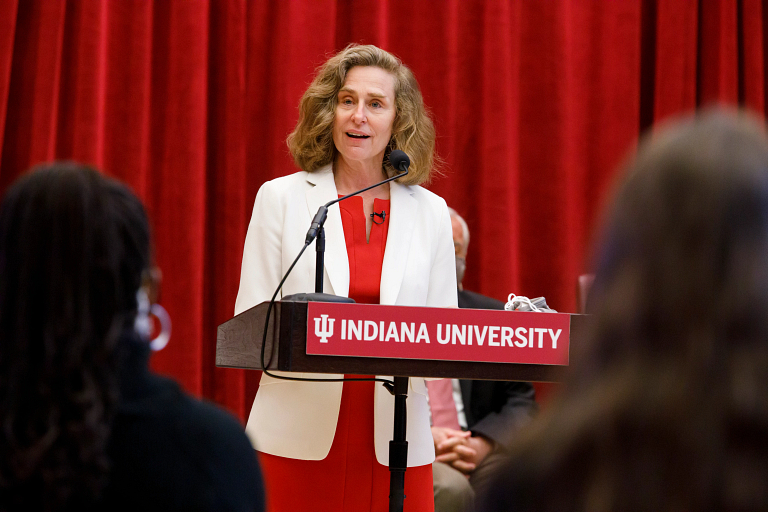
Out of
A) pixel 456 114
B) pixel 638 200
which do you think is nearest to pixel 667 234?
pixel 638 200

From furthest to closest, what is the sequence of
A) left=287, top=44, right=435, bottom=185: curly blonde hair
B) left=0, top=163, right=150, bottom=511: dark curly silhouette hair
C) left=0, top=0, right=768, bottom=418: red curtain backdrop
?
A: left=0, top=0, right=768, bottom=418: red curtain backdrop, left=287, top=44, right=435, bottom=185: curly blonde hair, left=0, top=163, right=150, bottom=511: dark curly silhouette hair

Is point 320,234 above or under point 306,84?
under

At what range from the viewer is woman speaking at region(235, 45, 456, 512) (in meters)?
2.04

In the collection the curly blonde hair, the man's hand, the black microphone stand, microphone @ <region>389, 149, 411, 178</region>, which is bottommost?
the man's hand

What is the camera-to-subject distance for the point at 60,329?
85 centimetres

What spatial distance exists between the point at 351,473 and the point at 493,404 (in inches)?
45.0

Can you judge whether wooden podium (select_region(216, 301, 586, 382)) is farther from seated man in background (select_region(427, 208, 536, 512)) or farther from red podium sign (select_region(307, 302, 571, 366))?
seated man in background (select_region(427, 208, 536, 512))

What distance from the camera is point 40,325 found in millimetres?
861

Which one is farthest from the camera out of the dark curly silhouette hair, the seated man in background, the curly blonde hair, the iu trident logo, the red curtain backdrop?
the red curtain backdrop

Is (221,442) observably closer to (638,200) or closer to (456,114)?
(638,200)

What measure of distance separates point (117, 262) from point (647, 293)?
1.72 ft

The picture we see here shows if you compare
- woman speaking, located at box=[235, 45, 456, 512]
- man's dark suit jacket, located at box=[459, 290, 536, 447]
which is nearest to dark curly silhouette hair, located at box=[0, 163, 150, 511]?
woman speaking, located at box=[235, 45, 456, 512]

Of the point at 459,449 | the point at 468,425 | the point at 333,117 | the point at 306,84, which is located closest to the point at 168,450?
the point at 333,117

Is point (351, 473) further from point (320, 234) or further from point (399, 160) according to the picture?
point (399, 160)
